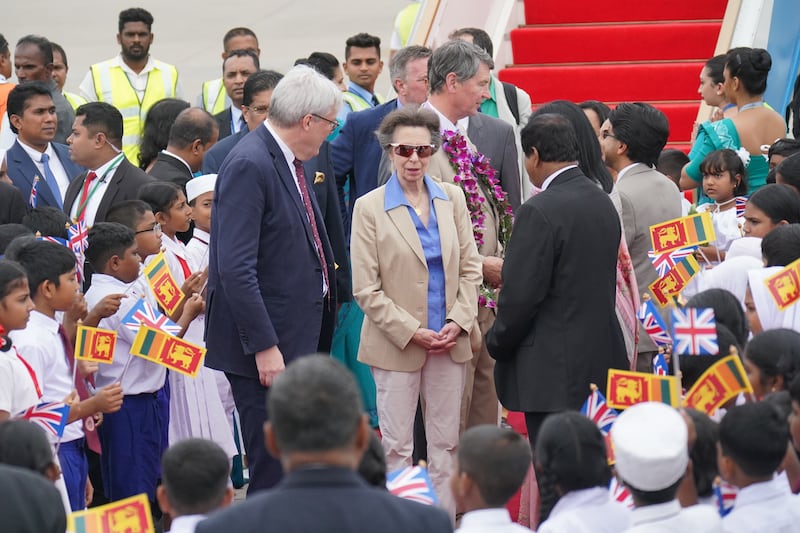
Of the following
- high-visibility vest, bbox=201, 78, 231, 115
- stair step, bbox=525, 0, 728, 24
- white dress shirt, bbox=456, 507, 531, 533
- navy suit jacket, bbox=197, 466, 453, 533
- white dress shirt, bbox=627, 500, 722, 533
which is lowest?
white dress shirt, bbox=627, 500, 722, 533

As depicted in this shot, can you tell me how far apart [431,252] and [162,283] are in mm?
1230

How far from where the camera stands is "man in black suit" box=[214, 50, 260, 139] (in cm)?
944

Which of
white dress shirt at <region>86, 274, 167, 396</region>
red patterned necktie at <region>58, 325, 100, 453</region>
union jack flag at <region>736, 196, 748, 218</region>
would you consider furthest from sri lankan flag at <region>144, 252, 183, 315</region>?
union jack flag at <region>736, 196, 748, 218</region>

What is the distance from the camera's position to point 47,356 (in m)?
5.34

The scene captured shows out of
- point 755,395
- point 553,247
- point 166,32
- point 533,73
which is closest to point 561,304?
point 553,247

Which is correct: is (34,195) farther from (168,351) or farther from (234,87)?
(168,351)

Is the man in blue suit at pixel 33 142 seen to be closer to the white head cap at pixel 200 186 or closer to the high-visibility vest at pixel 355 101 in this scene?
the white head cap at pixel 200 186

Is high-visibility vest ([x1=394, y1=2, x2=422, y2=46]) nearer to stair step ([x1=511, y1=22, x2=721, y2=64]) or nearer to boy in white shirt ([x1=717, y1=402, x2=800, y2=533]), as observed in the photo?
stair step ([x1=511, y1=22, x2=721, y2=64])

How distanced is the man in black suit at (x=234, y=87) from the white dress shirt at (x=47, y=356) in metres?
4.14

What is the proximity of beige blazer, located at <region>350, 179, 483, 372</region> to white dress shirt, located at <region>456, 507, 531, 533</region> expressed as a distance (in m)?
2.38

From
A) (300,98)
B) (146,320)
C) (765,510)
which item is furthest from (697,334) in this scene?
(146,320)

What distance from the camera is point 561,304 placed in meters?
5.39

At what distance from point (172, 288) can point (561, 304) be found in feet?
5.81

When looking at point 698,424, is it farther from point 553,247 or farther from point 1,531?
point 1,531
